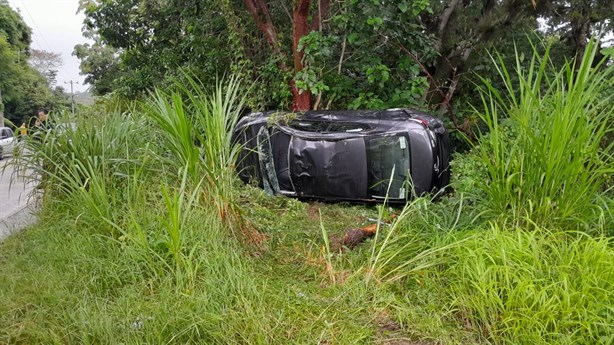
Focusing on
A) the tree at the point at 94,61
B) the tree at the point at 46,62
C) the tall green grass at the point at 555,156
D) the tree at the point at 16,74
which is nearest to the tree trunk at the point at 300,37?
the tall green grass at the point at 555,156

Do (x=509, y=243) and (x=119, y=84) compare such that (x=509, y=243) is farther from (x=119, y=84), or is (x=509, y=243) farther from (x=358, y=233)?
(x=119, y=84)

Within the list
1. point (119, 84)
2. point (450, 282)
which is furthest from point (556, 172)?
point (119, 84)

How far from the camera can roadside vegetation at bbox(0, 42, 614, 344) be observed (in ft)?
6.84

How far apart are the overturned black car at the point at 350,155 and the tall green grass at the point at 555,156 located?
1667mm

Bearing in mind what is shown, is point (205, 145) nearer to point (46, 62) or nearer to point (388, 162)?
point (388, 162)

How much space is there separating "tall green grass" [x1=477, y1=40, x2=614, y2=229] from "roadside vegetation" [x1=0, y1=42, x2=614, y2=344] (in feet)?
0.04

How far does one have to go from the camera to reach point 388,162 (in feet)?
15.2

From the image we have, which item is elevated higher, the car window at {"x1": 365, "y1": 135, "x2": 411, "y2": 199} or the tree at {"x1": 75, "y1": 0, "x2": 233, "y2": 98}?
the tree at {"x1": 75, "y1": 0, "x2": 233, "y2": 98}

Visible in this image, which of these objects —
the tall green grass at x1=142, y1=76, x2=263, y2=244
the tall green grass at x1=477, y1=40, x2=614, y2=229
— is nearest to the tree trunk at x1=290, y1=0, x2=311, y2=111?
the tall green grass at x1=142, y1=76, x2=263, y2=244

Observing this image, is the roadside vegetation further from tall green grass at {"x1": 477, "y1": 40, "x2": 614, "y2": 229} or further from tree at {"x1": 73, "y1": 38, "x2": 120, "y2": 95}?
tree at {"x1": 73, "y1": 38, "x2": 120, "y2": 95}

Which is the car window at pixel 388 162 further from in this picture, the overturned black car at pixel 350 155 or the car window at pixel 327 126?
the car window at pixel 327 126

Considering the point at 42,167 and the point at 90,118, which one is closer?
the point at 42,167

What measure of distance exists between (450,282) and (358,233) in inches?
40.9

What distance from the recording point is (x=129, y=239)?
2748mm
